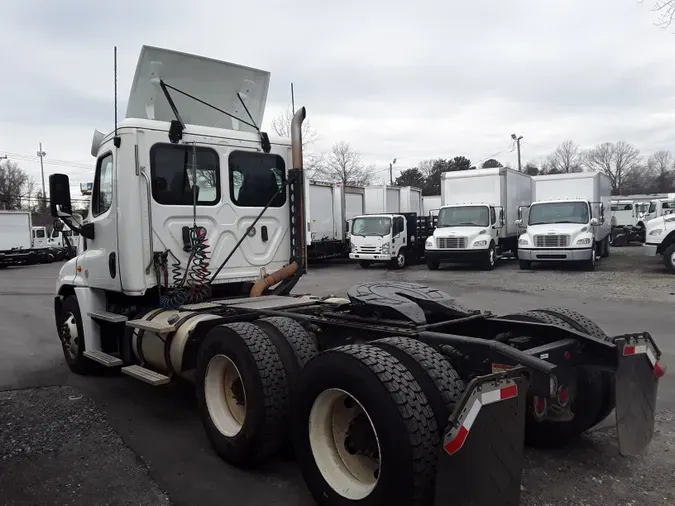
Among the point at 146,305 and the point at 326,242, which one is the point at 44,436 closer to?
the point at 146,305

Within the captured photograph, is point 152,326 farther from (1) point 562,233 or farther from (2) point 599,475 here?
(1) point 562,233

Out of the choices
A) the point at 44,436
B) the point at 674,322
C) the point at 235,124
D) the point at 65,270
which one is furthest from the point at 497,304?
the point at 44,436

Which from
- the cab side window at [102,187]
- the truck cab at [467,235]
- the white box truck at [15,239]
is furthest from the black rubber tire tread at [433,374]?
the white box truck at [15,239]

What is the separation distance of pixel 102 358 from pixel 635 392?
4.72 metres

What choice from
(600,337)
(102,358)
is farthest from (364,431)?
(102,358)

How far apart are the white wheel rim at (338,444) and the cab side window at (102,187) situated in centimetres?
357

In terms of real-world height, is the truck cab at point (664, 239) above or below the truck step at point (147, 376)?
above

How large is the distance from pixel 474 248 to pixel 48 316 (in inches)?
535

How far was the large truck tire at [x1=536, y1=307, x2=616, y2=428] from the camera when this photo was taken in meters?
3.77

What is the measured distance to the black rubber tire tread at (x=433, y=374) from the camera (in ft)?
9.18

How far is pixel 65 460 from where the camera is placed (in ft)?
13.6

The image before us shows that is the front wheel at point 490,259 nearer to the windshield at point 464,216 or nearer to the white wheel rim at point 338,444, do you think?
the windshield at point 464,216

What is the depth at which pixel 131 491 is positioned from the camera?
363 cm

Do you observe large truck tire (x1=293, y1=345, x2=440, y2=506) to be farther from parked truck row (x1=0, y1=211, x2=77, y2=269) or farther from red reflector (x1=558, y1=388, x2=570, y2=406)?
parked truck row (x1=0, y1=211, x2=77, y2=269)
